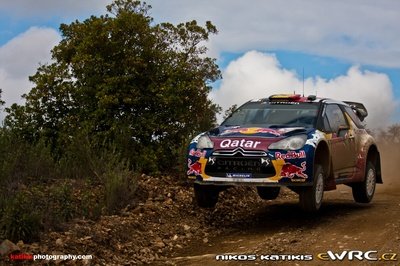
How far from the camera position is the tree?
44.4ft

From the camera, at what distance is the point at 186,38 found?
1540 cm

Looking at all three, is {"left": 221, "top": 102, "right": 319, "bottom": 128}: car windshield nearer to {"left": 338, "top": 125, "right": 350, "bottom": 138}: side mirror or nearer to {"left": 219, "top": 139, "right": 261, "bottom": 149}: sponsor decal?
{"left": 338, "top": 125, "right": 350, "bottom": 138}: side mirror

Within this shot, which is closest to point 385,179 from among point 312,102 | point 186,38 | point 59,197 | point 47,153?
point 186,38

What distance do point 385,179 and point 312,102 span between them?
→ 10.8m

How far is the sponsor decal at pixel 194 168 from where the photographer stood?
9.31 meters

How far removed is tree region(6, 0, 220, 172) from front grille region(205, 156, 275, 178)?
4.11 m

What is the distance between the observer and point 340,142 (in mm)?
10367

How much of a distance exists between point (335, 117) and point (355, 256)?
3.73 m

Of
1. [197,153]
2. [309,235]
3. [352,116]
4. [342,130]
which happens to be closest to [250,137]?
[197,153]

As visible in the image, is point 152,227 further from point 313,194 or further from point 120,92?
point 120,92

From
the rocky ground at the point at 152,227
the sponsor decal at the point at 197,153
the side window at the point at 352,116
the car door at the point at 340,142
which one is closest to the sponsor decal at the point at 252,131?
the sponsor decal at the point at 197,153

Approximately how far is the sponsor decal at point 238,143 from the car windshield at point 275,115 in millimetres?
877

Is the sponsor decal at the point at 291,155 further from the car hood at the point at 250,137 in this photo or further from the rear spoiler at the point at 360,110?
the rear spoiler at the point at 360,110

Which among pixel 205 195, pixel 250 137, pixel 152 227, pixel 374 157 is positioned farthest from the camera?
pixel 374 157
